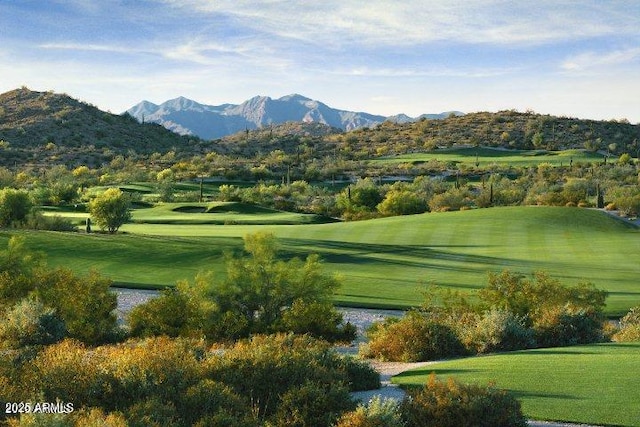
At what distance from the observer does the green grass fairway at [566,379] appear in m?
9.96

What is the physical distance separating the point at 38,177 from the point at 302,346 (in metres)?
80.3

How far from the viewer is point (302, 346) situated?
43.3ft

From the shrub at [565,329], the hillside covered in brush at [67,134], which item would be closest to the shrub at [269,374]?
the shrub at [565,329]

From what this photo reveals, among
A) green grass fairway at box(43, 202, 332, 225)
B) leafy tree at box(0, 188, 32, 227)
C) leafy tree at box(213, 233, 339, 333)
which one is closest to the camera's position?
leafy tree at box(213, 233, 339, 333)

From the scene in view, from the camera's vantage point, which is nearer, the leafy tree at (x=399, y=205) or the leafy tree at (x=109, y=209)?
the leafy tree at (x=109, y=209)

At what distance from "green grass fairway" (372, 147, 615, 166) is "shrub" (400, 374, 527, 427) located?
96.7 metres

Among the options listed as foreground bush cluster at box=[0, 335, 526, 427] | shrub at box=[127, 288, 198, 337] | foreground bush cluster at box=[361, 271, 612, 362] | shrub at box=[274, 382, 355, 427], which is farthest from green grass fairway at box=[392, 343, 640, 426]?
shrub at box=[127, 288, 198, 337]

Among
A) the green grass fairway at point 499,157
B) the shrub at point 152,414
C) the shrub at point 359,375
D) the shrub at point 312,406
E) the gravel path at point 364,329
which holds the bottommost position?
the gravel path at point 364,329

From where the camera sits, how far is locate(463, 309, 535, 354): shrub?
16.4 m

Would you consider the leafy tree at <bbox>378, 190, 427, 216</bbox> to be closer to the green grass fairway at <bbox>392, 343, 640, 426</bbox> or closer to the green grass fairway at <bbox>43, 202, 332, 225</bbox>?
the green grass fairway at <bbox>43, 202, 332, 225</bbox>

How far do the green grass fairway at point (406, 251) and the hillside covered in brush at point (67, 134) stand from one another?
58208 millimetres

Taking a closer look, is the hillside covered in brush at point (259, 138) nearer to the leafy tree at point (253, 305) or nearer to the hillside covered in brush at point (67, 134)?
the hillside covered in brush at point (67, 134)

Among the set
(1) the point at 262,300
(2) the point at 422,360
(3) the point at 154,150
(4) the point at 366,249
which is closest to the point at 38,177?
(3) the point at 154,150

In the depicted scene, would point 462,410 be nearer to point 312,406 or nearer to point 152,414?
point 312,406
